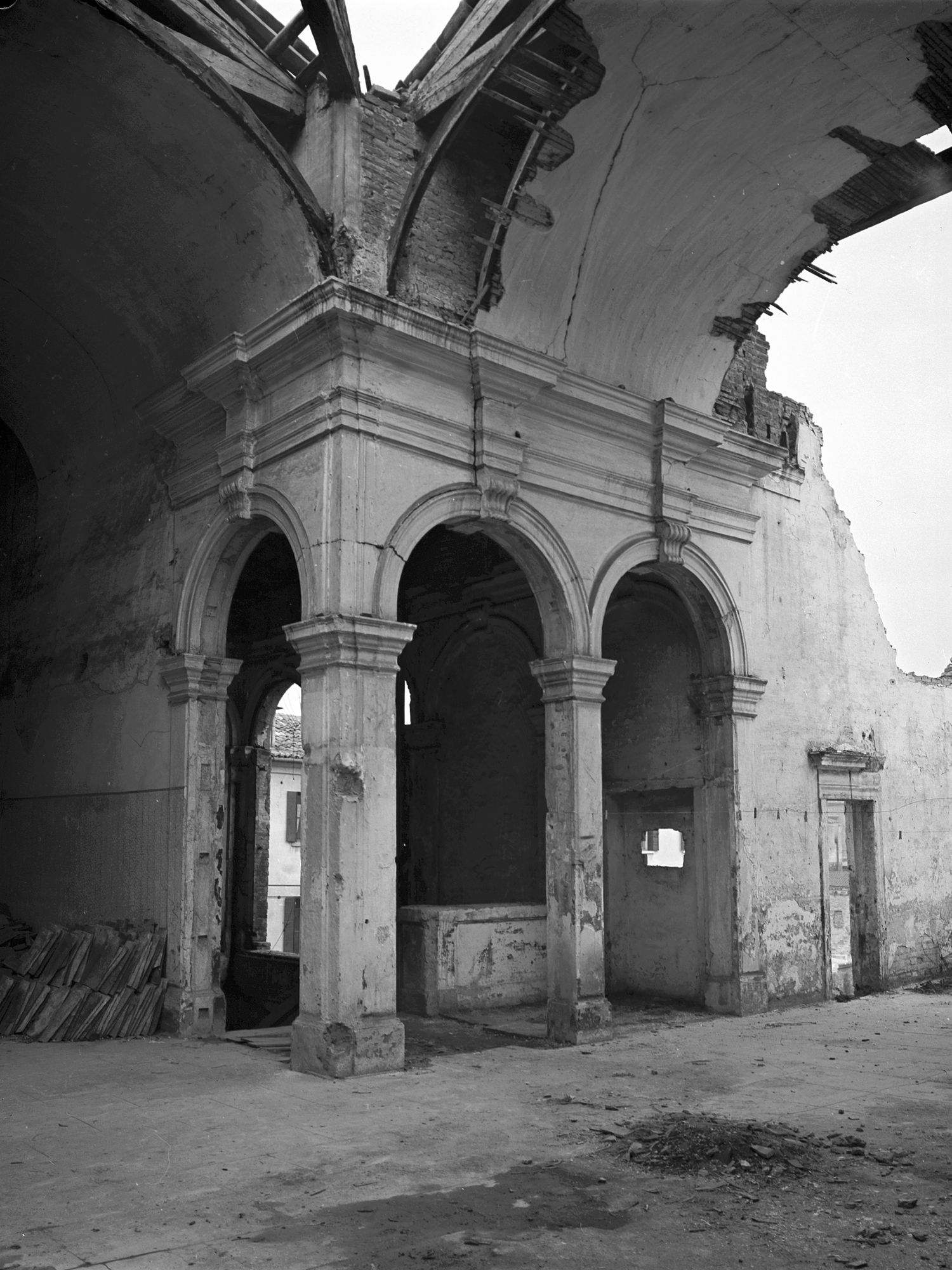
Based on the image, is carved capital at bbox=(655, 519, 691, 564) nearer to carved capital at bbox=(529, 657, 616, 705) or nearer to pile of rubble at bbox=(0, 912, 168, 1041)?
carved capital at bbox=(529, 657, 616, 705)

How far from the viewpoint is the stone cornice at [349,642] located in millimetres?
8109

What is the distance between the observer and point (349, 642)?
26.6 ft

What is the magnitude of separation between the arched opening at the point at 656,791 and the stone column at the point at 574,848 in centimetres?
195

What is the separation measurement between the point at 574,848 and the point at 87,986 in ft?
14.3

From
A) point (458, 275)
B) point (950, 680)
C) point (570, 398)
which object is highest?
point (458, 275)

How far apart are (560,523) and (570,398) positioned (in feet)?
3.53

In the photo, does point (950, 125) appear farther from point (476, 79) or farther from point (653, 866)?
point (653, 866)

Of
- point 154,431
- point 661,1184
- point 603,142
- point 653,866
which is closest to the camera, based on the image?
point 661,1184

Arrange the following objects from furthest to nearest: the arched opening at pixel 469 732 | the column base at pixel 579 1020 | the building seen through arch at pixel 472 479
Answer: the arched opening at pixel 469 732 → the column base at pixel 579 1020 → the building seen through arch at pixel 472 479

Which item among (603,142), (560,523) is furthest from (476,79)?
(560,523)

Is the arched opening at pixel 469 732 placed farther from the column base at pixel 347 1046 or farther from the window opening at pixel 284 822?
the window opening at pixel 284 822

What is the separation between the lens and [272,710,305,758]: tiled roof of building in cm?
2727

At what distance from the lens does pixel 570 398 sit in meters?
9.85

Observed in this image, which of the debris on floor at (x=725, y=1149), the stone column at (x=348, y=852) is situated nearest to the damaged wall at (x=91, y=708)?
the stone column at (x=348, y=852)
